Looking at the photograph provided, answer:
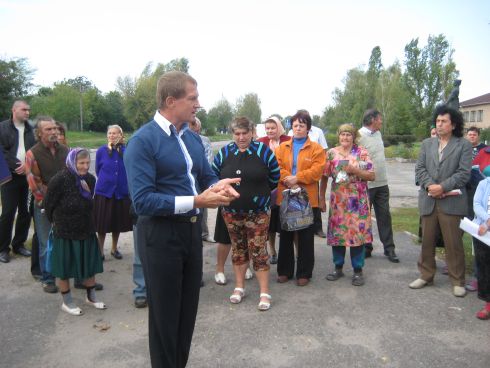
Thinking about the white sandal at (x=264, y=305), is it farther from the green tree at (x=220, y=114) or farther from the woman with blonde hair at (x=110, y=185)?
the green tree at (x=220, y=114)

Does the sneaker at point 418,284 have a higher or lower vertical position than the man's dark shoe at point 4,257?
lower

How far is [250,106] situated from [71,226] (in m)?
55.1

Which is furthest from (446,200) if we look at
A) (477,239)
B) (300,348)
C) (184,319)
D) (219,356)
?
(184,319)

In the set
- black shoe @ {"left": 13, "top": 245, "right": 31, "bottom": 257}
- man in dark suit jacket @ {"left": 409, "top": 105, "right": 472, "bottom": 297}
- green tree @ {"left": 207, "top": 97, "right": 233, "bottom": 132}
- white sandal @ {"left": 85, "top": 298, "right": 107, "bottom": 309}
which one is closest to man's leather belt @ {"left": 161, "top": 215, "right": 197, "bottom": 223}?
white sandal @ {"left": 85, "top": 298, "right": 107, "bottom": 309}

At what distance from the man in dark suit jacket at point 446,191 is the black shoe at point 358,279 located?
0.58 m

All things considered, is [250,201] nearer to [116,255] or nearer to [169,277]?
[169,277]

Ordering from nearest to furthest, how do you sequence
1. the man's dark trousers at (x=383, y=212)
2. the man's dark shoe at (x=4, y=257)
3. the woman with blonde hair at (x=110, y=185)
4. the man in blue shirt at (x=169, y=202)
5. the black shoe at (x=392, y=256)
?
1. the man in blue shirt at (x=169, y=202)
2. the woman with blonde hair at (x=110, y=185)
3. the man's dark shoe at (x=4, y=257)
4. the black shoe at (x=392, y=256)
5. the man's dark trousers at (x=383, y=212)

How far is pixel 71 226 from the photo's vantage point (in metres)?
4.37

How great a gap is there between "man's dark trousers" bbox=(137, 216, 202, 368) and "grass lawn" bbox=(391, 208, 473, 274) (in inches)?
175

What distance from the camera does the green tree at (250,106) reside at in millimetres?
56188

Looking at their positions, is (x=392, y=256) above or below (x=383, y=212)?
below

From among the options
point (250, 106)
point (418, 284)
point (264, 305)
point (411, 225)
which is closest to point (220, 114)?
point (250, 106)

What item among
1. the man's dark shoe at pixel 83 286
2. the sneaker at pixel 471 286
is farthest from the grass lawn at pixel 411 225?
the man's dark shoe at pixel 83 286

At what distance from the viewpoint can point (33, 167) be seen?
490 cm
